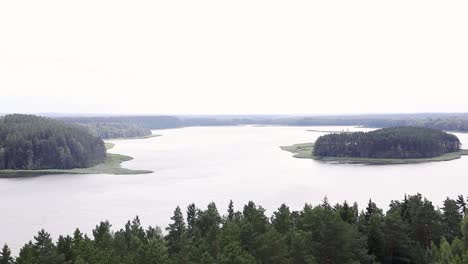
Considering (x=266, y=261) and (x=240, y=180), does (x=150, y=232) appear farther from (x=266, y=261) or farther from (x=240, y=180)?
(x=240, y=180)

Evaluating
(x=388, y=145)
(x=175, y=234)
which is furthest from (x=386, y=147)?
(x=175, y=234)

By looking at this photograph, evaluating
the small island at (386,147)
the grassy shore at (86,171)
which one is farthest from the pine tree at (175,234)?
the small island at (386,147)

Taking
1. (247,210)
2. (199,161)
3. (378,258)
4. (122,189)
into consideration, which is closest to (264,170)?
(199,161)

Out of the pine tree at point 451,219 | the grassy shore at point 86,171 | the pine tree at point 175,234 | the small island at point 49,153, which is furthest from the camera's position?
the small island at point 49,153

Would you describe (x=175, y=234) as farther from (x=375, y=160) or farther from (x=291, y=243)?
(x=375, y=160)

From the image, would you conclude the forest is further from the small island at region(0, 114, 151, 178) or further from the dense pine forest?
the dense pine forest

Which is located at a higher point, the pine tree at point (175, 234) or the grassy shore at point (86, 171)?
the pine tree at point (175, 234)

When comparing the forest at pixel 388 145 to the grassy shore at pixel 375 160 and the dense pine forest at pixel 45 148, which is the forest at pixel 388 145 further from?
the dense pine forest at pixel 45 148

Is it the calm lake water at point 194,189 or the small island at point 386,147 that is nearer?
the calm lake water at point 194,189
